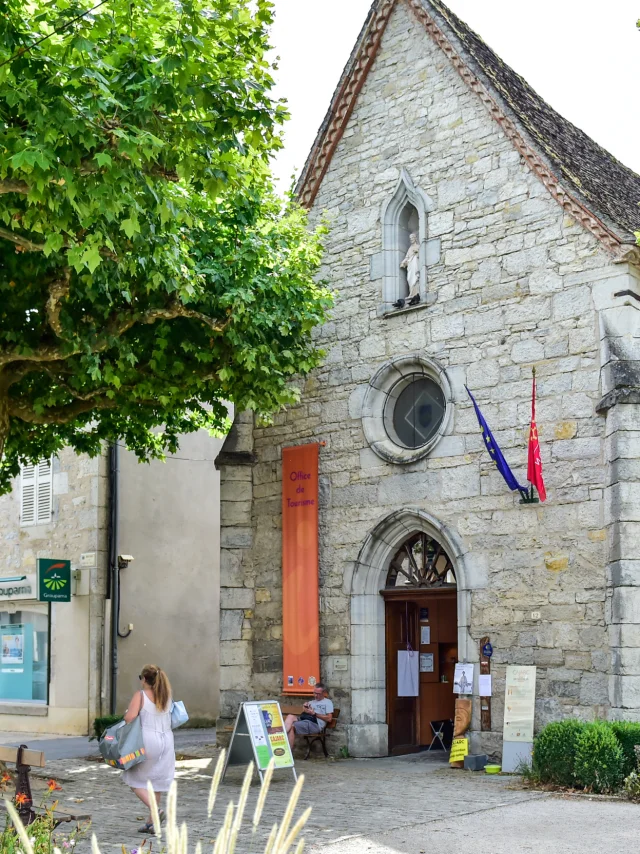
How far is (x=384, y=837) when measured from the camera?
28.0 ft

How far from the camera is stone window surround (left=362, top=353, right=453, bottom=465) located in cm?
1413

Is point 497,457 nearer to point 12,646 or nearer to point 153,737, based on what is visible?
point 153,737

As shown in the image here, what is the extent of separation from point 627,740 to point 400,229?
7.79 meters

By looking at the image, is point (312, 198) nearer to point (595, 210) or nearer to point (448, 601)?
point (595, 210)

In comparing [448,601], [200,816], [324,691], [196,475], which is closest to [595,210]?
[448,601]

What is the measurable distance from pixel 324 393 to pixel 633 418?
4.90 meters

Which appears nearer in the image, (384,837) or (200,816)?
(384,837)

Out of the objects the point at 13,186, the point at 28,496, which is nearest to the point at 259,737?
the point at 13,186

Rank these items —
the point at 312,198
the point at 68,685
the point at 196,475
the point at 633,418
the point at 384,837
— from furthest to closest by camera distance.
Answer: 1. the point at 196,475
2. the point at 68,685
3. the point at 312,198
4. the point at 633,418
5. the point at 384,837

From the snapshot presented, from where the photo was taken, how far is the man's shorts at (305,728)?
13914 millimetres

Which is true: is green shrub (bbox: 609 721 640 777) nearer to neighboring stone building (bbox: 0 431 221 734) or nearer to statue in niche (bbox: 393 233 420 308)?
statue in niche (bbox: 393 233 420 308)

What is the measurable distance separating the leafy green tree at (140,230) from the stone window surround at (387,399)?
1.21m

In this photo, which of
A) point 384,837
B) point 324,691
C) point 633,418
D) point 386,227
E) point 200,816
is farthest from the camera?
point 386,227

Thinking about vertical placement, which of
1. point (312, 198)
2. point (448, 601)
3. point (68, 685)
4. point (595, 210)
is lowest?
point (68, 685)
